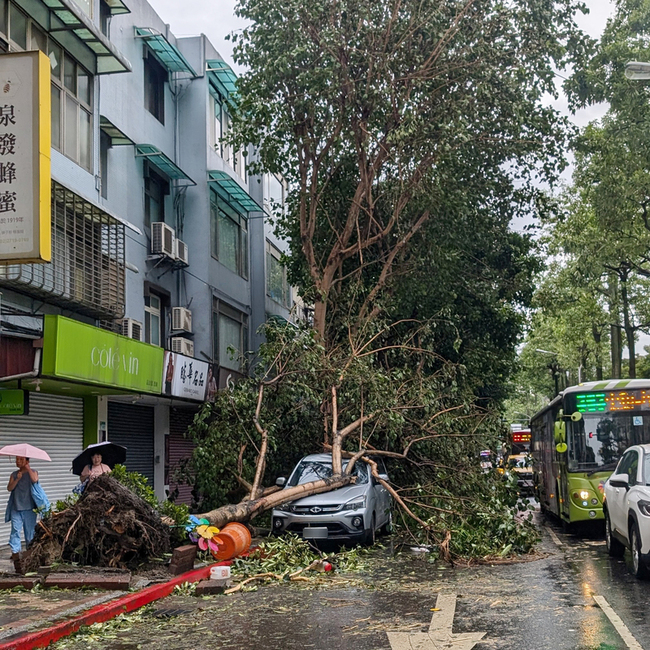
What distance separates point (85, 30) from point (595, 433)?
39.6 feet

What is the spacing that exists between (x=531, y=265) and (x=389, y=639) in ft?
66.2

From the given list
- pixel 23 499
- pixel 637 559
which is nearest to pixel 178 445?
pixel 23 499

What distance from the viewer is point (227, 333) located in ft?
89.8

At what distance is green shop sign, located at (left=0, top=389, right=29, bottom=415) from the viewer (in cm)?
1495

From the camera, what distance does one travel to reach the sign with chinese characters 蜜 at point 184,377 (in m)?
20.4

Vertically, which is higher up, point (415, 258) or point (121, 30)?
point (121, 30)

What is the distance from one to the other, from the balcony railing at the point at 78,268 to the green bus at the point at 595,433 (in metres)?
9.06

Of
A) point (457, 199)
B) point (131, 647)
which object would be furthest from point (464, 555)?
point (457, 199)

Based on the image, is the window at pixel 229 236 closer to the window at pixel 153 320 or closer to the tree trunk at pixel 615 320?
the window at pixel 153 320

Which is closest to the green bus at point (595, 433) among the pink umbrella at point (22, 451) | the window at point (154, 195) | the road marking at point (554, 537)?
the road marking at point (554, 537)

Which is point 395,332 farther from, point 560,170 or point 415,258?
point 560,170

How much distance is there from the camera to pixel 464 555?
1308 centimetres

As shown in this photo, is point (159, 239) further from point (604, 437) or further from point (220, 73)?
point (604, 437)

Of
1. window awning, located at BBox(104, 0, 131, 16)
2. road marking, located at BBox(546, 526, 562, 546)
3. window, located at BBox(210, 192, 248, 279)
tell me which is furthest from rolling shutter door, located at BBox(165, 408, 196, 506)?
window awning, located at BBox(104, 0, 131, 16)
